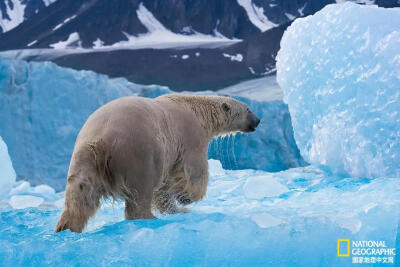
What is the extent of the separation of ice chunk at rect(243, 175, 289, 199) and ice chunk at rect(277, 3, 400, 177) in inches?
39.9

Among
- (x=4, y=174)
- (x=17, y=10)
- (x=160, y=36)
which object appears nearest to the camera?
(x=4, y=174)

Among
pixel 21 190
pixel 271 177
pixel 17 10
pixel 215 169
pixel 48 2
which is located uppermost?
Result: pixel 48 2

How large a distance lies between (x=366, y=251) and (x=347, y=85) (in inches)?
130

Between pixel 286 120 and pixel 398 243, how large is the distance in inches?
390

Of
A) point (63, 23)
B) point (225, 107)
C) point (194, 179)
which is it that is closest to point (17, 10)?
point (63, 23)

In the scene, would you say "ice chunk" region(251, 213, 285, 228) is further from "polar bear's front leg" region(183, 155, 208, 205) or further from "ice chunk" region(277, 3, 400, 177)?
"ice chunk" region(277, 3, 400, 177)

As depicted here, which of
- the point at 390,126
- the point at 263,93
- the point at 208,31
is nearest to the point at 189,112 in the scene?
the point at 390,126

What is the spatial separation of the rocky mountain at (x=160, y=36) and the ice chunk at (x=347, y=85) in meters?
9.37

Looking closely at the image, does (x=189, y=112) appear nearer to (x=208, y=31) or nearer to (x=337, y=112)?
(x=337, y=112)

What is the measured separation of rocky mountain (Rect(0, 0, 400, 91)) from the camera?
16.4m

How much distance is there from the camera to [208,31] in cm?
2231

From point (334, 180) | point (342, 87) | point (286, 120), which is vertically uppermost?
point (342, 87)

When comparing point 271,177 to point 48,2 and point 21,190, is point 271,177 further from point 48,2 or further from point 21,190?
point 48,2

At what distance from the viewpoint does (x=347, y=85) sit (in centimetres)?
510
